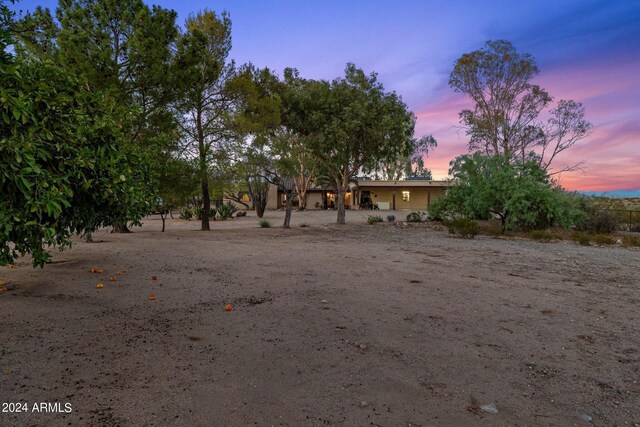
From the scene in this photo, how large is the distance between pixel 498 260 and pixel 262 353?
25.1ft

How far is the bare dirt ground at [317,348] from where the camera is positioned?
97.2 inches

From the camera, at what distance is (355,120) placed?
20188 mm

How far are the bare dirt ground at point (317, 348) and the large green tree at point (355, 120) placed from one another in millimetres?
15152

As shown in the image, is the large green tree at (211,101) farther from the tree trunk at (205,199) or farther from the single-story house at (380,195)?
the single-story house at (380,195)

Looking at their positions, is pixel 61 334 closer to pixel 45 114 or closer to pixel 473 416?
pixel 45 114

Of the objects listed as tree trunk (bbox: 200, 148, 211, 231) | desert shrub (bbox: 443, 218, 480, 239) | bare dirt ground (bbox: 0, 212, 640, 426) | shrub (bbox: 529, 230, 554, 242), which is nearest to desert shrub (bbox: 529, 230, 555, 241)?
shrub (bbox: 529, 230, 554, 242)

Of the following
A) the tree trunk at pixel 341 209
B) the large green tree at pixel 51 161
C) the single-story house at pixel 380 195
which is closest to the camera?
the large green tree at pixel 51 161

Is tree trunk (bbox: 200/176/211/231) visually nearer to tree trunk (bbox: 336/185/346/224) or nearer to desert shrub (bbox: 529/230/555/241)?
tree trunk (bbox: 336/185/346/224)

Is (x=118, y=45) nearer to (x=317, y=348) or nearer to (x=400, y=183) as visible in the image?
(x=317, y=348)

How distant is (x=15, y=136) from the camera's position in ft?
10.6

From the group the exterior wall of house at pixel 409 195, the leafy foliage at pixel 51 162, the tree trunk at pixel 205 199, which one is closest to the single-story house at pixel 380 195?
the exterior wall of house at pixel 409 195

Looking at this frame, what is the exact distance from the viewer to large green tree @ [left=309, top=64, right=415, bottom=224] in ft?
67.5

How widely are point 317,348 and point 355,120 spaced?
716 inches

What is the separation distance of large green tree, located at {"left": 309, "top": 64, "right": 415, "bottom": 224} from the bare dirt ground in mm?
15152
